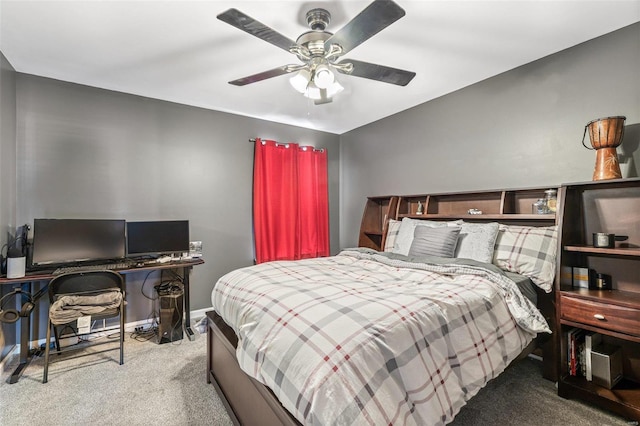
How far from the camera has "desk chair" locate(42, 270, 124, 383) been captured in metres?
2.30

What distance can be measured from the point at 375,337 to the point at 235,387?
3.42 ft

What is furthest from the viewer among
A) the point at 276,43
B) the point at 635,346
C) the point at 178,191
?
the point at 178,191

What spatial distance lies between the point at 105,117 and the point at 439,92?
3615 mm

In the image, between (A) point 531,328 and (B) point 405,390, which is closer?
(B) point 405,390

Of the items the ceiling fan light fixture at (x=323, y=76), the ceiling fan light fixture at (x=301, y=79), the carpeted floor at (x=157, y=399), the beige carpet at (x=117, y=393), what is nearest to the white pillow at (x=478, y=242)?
the carpeted floor at (x=157, y=399)

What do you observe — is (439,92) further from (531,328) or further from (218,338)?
(218,338)

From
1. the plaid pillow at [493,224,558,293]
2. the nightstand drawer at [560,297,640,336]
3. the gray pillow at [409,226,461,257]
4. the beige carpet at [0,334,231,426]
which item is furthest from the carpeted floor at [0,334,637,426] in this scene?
the gray pillow at [409,226,461,257]

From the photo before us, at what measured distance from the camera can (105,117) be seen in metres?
3.13

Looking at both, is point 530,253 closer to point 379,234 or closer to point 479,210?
point 479,210

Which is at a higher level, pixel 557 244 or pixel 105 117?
pixel 105 117

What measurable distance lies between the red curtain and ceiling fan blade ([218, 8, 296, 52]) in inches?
93.6

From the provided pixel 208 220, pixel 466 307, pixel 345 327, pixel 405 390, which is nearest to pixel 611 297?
pixel 466 307

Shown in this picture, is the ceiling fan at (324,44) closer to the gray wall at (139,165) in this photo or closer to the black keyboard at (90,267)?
the gray wall at (139,165)

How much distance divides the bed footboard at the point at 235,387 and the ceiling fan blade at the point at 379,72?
194cm
